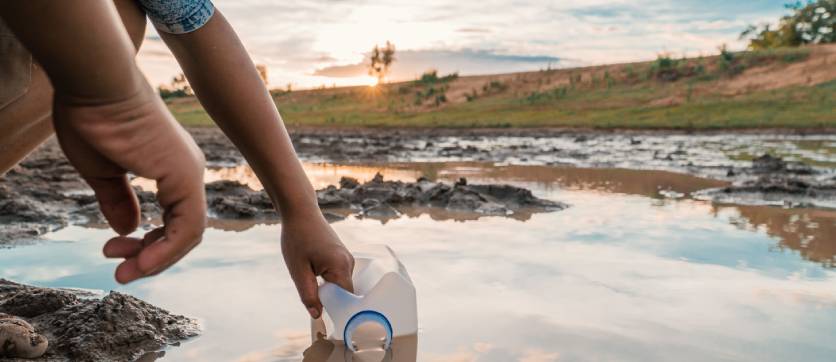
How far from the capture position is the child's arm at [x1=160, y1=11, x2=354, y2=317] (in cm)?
146

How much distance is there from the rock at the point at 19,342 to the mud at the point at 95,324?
3 centimetres

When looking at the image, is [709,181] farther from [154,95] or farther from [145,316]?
[154,95]

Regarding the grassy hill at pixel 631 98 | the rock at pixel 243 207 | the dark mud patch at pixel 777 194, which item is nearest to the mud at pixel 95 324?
the rock at pixel 243 207

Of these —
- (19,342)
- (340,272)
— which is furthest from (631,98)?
(19,342)

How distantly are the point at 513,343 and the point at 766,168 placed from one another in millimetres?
6330

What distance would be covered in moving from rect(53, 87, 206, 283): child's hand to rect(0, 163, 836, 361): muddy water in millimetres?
890

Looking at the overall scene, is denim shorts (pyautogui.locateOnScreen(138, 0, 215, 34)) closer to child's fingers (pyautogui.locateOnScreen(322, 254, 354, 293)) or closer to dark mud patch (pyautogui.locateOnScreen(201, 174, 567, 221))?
child's fingers (pyautogui.locateOnScreen(322, 254, 354, 293))

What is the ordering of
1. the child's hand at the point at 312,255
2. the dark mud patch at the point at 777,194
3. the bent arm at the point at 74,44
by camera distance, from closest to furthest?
the bent arm at the point at 74,44 < the child's hand at the point at 312,255 < the dark mud patch at the point at 777,194

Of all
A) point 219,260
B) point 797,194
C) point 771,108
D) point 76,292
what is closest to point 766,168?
point 797,194

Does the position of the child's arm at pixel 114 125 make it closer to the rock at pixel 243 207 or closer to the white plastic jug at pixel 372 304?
the white plastic jug at pixel 372 304

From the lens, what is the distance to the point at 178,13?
4.50ft

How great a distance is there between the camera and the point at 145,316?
206cm

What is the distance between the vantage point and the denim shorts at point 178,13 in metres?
1.35

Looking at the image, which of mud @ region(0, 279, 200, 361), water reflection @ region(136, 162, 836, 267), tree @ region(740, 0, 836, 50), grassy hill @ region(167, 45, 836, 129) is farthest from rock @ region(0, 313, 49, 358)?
tree @ region(740, 0, 836, 50)
